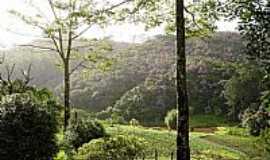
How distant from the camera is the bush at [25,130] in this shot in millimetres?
13445

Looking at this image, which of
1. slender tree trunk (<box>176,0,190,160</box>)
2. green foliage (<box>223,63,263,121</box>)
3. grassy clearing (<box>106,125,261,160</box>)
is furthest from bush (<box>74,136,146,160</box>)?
green foliage (<box>223,63,263,121</box>)

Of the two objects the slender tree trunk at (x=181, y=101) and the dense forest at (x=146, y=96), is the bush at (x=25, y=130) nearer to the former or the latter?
the dense forest at (x=146, y=96)

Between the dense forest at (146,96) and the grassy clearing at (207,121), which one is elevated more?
the dense forest at (146,96)

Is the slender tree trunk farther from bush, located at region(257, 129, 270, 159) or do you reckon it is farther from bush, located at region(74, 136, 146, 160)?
bush, located at region(74, 136, 146, 160)

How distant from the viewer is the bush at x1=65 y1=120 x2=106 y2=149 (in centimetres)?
1806

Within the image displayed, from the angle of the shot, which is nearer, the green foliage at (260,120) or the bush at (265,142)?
the bush at (265,142)

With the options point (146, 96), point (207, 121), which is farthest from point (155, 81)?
point (207, 121)

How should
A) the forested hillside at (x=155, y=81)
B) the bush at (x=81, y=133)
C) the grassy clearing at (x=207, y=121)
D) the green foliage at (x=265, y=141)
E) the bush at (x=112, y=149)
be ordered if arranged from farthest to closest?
the forested hillside at (x=155, y=81), the grassy clearing at (x=207, y=121), the bush at (x=81, y=133), the bush at (x=112, y=149), the green foliage at (x=265, y=141)

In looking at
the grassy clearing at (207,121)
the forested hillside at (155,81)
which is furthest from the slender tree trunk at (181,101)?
the grassy clearing at (207,121)

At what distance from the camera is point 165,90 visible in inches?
2219

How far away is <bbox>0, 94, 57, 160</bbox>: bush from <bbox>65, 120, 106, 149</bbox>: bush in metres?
3.61

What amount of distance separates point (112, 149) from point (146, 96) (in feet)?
137

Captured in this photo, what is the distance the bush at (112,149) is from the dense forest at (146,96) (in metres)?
0.03

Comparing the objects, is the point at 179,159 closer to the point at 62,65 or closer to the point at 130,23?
the point at 130,23
